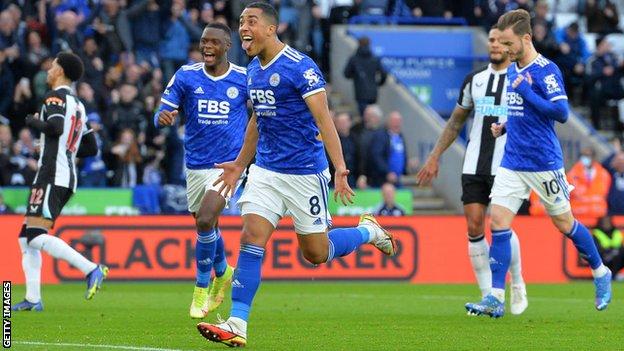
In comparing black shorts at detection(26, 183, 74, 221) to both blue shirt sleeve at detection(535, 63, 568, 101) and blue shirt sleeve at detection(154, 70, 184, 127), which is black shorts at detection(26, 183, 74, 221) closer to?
blue shirt sleeve at detection(154, 70, 184, 127)

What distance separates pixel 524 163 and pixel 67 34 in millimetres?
12341

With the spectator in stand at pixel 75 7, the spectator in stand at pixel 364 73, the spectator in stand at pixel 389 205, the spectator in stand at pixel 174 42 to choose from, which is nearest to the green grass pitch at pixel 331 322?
the spectator in stand at pixel 389 205

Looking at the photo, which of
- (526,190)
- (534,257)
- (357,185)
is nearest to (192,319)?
(526,190)

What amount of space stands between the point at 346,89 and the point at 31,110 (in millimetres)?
7569

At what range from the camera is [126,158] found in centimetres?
2292

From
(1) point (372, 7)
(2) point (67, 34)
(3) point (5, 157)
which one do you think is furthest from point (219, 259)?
(1) point (372, 7)

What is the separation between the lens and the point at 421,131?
89.1ft

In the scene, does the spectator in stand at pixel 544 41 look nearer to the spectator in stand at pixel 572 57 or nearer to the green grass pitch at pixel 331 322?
the spectator in stand at pixel 572 57

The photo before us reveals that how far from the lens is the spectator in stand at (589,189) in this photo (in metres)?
24.1

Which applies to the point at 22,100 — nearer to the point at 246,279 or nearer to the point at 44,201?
the point at 44,201

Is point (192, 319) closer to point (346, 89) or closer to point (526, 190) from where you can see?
point (526, 190)

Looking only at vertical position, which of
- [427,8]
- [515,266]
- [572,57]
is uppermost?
[427,8]

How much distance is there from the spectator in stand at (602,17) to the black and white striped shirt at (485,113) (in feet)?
60.5

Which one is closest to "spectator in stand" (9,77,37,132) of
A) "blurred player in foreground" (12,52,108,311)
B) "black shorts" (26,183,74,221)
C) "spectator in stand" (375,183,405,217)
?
"spectator in stand" (375,183,405,217)
